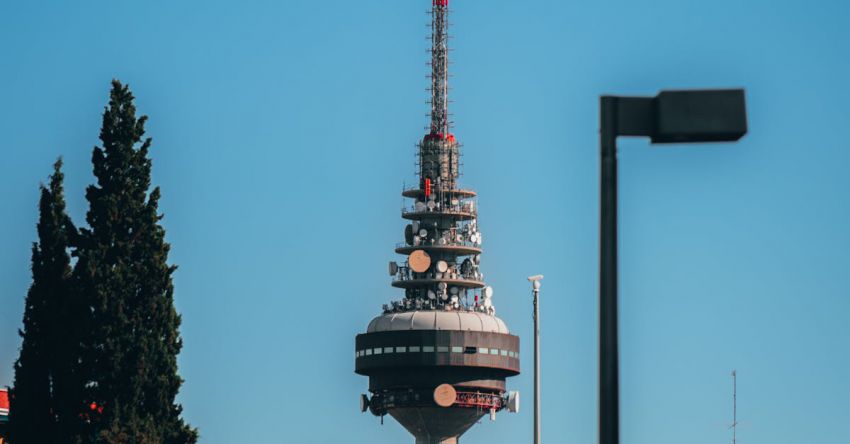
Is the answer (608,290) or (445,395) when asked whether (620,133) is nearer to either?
(608,290)

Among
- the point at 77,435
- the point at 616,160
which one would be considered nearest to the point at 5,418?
the point at 77,435

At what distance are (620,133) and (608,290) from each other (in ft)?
5.71

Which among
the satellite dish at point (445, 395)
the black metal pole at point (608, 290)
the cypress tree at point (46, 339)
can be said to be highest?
the satellite dish at point (445, 395)

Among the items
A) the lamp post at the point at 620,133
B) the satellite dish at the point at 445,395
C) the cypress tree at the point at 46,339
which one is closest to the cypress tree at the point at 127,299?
the cypress tree at the point at 46,339

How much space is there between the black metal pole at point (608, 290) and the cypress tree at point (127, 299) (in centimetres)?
6467

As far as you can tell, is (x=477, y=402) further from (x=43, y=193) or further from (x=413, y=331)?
(x=43, y=193)

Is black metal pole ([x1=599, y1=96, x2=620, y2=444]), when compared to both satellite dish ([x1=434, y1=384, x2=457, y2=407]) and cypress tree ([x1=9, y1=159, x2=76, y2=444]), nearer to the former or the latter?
cypress tree ([x1=9, y1=159, x2=76, y2=444])

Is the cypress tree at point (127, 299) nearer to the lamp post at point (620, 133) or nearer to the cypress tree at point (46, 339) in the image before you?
the cypress tree at point (46, 339)

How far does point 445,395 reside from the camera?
636 feet

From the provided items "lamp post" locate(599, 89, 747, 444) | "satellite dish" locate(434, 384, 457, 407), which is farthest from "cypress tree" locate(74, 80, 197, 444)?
"satellite dish" locate(434, 384, 457, 407)

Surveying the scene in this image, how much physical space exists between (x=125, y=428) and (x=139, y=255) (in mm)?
8979

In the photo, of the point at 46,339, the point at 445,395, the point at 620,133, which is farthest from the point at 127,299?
the point at 445,395

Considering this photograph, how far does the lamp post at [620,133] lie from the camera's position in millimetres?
15758

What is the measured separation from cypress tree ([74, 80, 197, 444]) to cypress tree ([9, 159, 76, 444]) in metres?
1.13
